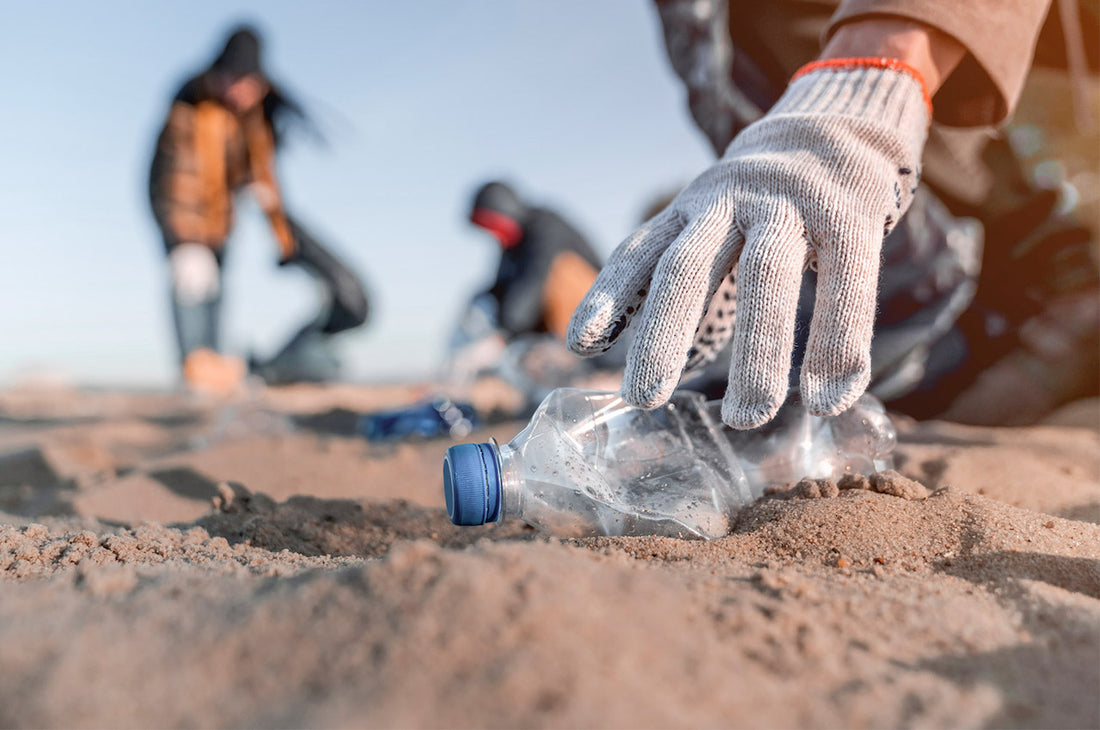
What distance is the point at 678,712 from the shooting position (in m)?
0.64

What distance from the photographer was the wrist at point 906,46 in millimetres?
1555

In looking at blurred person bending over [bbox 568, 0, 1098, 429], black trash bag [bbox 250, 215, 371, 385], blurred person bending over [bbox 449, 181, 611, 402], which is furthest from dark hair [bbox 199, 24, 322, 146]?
blurred person bending over [bbox 568, 0, 1098, 429]

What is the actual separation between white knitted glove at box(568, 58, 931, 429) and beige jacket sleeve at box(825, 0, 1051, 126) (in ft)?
0.84

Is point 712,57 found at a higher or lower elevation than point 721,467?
higher

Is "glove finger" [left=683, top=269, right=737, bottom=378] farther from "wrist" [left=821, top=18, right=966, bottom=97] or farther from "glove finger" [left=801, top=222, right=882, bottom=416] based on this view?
"wrist" [left=821, top=18, right=966, bottom=97]

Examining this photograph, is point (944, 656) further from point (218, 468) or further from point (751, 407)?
point (218, 468)

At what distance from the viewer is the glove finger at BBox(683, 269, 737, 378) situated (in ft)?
5.14

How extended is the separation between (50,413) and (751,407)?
6.31 m

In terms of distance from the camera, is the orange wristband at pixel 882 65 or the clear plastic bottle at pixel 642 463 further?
the orange wristband at pixel 882 65

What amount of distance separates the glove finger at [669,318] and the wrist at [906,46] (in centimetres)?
69

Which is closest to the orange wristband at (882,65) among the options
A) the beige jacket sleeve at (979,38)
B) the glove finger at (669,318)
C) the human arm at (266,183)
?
the beige jacket sleeve at (979,38)

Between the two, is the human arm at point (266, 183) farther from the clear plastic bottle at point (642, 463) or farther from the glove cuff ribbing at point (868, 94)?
the glove cuff ribbing at point (868, 94)

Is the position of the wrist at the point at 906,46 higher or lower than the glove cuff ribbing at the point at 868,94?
higher

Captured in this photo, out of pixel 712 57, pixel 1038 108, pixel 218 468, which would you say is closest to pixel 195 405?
pixel 218 468
